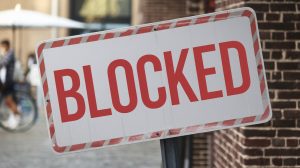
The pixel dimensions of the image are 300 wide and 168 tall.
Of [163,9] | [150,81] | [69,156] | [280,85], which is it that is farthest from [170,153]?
[163,9]

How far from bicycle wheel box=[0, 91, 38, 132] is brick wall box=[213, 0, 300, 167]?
8.20 meters

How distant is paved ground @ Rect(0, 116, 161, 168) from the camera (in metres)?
9.77

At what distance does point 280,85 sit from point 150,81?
238 cm

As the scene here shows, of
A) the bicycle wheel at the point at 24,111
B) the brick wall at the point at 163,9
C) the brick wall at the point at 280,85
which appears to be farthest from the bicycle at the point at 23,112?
the brick wall at the point at 280,85

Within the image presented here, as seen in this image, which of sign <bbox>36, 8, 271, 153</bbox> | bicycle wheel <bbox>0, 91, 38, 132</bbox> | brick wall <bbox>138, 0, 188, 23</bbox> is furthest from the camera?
brick wall <bbox>138, 0, 188, 23</bbox>

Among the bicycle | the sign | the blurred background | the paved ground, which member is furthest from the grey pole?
the bicycle

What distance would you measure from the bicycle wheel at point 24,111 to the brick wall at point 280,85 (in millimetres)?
8197

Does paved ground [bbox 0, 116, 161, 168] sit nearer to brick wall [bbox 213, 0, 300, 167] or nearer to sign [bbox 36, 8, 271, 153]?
brick wall [bbox 213, 0, 300, 167]

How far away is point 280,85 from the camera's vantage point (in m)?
5.81

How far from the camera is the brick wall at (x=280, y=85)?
5793mm

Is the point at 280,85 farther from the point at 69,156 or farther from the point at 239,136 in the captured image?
the point at 69,156

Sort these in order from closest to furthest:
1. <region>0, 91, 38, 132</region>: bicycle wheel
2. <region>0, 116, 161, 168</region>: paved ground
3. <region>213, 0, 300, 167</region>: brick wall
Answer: <region>213, 0, 300, 167</region>: brick wall
<region>0, 116, 161, 168</region>: paved ground
<region>0, 91, 38, 132</region>: bicycle wheel

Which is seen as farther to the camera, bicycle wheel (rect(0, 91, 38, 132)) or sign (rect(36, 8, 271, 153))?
bicycle wheel (rect(0, 91, 38, 132))

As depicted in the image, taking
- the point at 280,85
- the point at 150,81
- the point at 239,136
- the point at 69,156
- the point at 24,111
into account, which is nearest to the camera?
the point at 150,81
